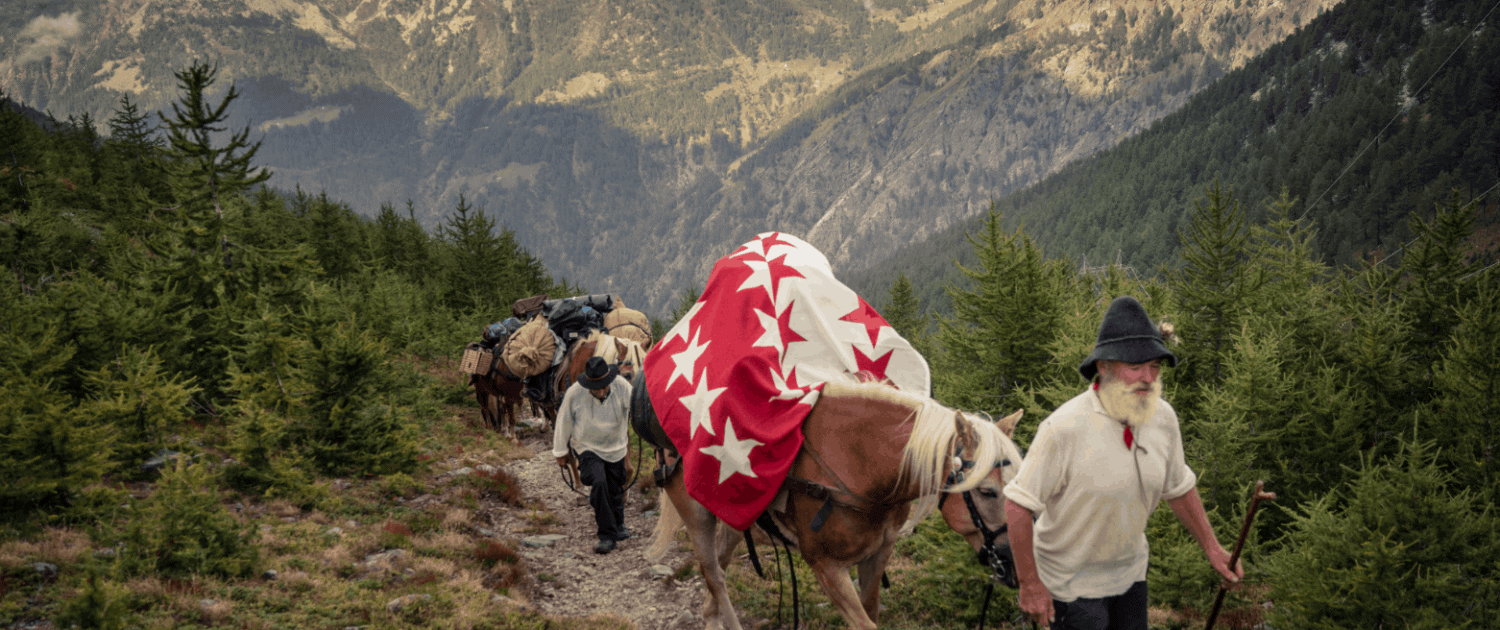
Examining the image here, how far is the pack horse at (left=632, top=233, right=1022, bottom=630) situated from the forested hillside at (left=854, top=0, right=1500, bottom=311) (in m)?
80.1

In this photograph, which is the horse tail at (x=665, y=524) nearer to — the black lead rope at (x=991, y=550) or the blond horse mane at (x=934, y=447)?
the blond horse mane at (x=934, y=447)

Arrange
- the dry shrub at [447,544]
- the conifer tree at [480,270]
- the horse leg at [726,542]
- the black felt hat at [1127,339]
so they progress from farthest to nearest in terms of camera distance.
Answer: the conifer tree at [480,270] → the dry shrub at [447,544] → the horse leg at [726,542] → the black felt hat at [1127,339]

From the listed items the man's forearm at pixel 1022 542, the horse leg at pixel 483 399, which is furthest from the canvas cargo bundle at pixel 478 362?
the man's forearm at pixel 1022 542

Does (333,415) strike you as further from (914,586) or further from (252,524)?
(914,586)

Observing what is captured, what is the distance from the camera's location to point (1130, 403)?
312cm

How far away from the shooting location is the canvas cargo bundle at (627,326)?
1420 cm

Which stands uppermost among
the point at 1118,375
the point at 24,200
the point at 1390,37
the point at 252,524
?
the point at 1390,37

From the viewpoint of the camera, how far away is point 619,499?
891 centimetres

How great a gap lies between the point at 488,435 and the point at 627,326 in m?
4.46

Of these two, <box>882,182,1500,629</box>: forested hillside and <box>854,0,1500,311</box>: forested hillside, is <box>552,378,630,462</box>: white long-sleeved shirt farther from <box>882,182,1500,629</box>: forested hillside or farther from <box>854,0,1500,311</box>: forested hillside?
<box>854,0,1500,311</box>: forested hillside

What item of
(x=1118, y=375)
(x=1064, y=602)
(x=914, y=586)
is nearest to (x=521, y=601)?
(x=914, y=586)

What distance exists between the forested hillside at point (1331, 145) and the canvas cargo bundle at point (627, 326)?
74.5 meters

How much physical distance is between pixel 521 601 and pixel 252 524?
2729mm

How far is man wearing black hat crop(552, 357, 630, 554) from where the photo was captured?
8.19 m
